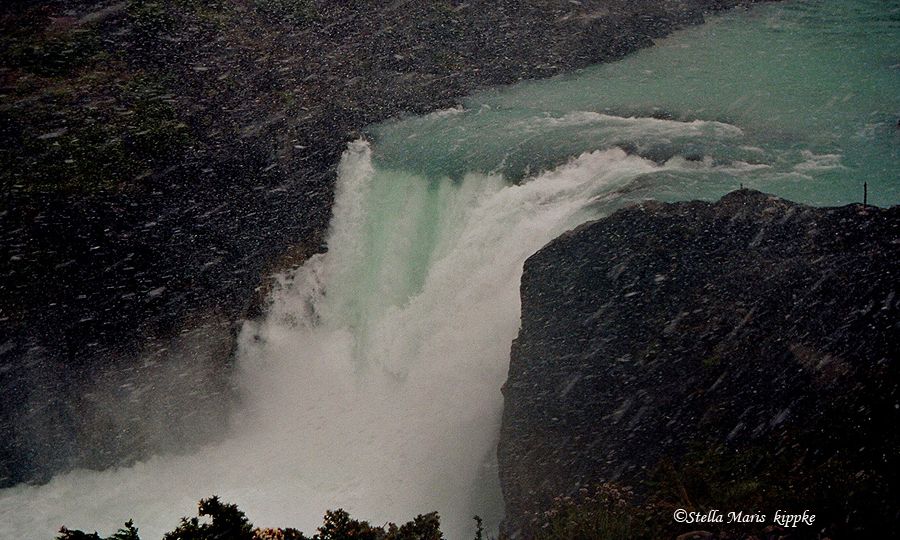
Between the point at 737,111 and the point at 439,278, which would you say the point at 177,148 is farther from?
the point at 737,111

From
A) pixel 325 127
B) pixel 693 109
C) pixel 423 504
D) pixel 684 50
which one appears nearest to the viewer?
pixel 423 504

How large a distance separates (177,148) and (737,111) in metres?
18.6

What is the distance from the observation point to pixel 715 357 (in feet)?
44.3

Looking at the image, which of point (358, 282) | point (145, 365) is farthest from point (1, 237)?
point (358, 282)

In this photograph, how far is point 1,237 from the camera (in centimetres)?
2009

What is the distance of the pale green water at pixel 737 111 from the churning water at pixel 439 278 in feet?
0.34

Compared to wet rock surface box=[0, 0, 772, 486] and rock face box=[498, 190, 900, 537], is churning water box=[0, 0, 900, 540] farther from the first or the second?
rock face box=[498, 190, 900, 537]

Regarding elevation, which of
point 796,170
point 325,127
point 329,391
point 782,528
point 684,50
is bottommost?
point 782,528

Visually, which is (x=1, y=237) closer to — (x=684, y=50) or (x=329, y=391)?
(x=329, y=391)

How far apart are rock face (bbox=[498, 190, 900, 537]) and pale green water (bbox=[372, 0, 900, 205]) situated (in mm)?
3382

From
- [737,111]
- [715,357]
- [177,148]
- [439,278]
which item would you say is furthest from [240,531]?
[737,111]

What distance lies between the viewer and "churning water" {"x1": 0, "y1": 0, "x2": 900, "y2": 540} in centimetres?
1864

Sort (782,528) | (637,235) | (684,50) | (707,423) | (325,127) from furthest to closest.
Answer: (684,50), (325,127), (637,235), (707,423), (782,528)

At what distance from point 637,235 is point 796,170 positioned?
20.8 feet
